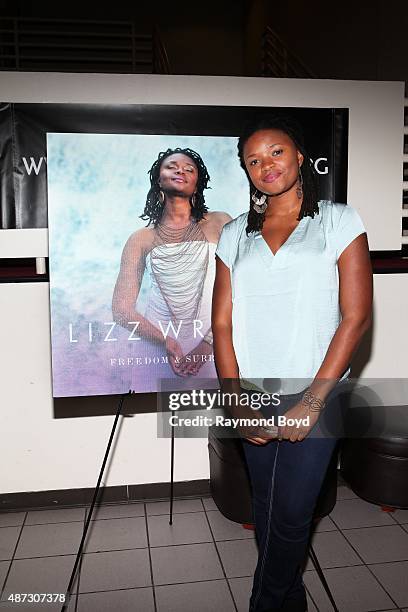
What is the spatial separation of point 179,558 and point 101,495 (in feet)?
2.31

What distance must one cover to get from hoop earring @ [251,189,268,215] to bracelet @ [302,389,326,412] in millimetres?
671

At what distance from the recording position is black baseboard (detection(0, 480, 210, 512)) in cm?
327

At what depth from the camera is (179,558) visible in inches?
110

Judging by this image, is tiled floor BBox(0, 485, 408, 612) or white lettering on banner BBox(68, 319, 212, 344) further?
white lettering on banner BBox(68, 319, 212, 344)

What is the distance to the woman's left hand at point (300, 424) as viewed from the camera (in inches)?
84.3

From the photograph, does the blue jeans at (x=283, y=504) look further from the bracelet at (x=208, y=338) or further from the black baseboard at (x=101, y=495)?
the black baseboard at (x=101, y=495)

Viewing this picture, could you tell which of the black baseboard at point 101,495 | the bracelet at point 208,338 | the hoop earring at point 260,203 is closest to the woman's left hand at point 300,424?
the bracelet at point 208,338

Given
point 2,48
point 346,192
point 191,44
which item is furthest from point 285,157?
point 191,44

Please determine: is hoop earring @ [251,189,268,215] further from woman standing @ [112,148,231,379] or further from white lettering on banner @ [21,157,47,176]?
white lettering on banner @ [21,157,47,176]

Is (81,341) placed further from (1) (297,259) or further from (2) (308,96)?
(2) (308,96)

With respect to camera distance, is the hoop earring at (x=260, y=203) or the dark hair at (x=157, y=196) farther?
the dark hair at (x=157, y=196)

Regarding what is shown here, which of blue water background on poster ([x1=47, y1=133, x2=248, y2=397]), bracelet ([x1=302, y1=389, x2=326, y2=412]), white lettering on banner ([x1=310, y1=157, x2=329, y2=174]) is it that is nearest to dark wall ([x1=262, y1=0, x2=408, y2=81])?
white lettering on banner ([x1=310, y1=157, x2=329, y2=174])

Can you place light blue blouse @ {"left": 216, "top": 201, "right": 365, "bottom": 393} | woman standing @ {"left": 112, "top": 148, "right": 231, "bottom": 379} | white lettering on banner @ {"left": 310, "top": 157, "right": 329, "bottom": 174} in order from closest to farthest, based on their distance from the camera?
1. light blue blouse @ {"left": 216, "top": 201, "right": 365, "bottom": 393}
2. woman standing @ {"left": 112, "top": 148, "right": 231, "bottom": 379}
3. white lettering on banner @ {"left": 310, "top": 157, "right": 329, "bottom": 174}

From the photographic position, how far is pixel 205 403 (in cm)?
275
